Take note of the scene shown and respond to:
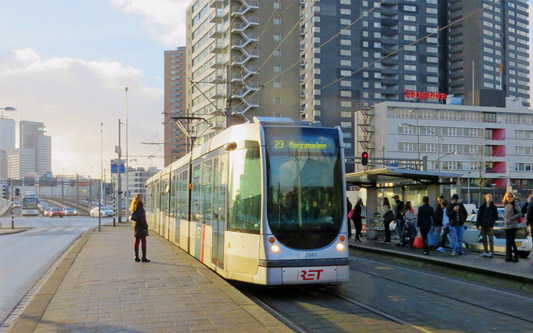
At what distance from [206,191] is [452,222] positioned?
6923 mm

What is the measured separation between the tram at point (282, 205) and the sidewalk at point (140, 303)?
822 millimetres

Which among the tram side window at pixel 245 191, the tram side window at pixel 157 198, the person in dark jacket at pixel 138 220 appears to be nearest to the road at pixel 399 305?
the tram side window at pixel 245 191

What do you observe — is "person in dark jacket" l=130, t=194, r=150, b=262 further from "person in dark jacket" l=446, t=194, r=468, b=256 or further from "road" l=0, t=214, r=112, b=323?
"person in dark jacket" l=446, t=194, r=468, b=256

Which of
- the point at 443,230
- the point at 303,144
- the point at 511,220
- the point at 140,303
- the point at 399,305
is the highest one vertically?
the point at 303,144

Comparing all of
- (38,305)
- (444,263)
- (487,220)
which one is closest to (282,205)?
(38,305)

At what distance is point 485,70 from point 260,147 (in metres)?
130

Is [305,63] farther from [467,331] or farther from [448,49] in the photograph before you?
[467,331]

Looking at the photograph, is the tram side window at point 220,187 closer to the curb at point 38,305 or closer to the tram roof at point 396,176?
the curb at point 38,305

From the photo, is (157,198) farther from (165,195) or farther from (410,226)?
(410,226)

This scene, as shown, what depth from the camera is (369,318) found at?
805 centimetres

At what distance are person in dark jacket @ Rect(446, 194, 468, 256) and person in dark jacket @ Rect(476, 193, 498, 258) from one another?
67 centimetres

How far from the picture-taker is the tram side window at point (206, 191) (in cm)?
1217

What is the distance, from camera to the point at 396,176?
17.7 meters

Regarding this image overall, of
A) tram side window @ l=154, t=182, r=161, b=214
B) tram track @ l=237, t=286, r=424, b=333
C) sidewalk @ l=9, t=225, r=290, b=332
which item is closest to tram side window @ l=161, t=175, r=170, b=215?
tram side window @ l=154, t=182, r=161, b=214
